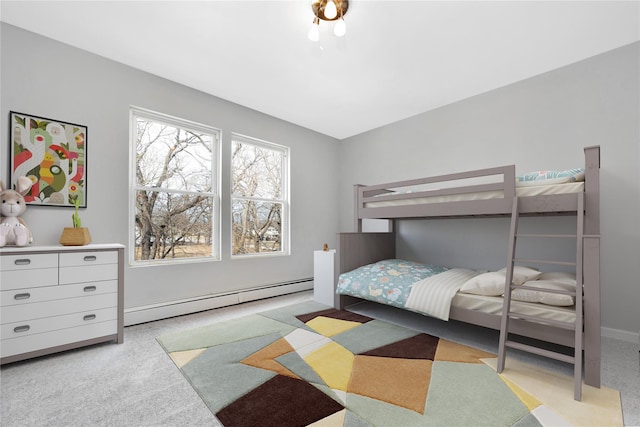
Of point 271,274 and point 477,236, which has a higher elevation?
point 477,236

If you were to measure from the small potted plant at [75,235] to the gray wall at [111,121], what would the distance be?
223mm

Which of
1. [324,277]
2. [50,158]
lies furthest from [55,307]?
[324,277]

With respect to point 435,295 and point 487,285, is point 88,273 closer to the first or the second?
point 435,295

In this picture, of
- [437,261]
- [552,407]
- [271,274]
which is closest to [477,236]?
[437,261]

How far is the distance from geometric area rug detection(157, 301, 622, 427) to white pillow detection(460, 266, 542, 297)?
1.50ft

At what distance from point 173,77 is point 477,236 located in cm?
391

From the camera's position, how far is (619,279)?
2.52 meters

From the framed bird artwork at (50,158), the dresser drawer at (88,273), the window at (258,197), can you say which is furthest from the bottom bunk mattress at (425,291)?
the framed bird artwork at (50,158)

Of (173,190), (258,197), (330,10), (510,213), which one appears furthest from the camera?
(258,197)

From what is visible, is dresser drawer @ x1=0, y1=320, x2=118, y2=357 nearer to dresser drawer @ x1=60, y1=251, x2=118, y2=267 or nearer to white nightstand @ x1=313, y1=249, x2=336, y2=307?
dresser drawer @ x1=60, y1=251, x2=118, y2=267

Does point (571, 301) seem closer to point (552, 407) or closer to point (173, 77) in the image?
point (552, 407)

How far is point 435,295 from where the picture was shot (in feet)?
7.83

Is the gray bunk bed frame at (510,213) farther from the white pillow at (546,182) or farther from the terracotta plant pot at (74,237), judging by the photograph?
the terracotta plant pot at (74,237)

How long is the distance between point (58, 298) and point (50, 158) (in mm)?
1203
